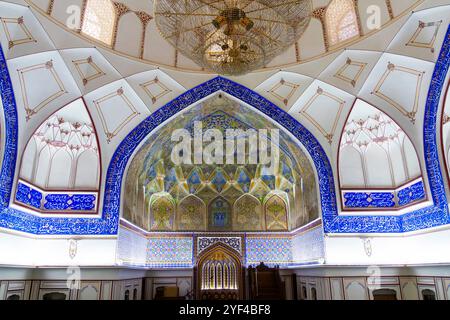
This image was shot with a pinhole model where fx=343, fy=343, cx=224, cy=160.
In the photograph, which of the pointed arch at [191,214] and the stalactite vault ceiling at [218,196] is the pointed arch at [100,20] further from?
the pointed arch at [191,214]

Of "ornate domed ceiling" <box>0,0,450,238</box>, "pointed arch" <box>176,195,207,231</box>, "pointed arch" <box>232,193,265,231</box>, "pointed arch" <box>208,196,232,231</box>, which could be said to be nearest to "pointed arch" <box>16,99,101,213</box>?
"ornate domed ceiling" <box>0,0,450,238</box>

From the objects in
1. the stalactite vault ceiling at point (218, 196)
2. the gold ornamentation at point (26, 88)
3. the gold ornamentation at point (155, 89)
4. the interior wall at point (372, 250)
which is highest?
the gold ornamentation at point (155, 89)

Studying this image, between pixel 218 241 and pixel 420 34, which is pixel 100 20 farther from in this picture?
pixel 218 241

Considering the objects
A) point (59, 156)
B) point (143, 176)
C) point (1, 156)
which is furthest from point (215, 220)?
point (1, 156)

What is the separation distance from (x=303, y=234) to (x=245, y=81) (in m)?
4.74

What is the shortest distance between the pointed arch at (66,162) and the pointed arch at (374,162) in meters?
6.25

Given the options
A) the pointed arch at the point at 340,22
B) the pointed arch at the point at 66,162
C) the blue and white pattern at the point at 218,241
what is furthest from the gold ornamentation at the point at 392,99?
the pointed arch at the point at 66,162

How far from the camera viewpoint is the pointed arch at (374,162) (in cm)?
823

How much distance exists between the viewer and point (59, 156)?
8.46 metres

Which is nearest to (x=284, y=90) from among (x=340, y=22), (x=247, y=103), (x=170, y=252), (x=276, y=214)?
(x=247, y=103)

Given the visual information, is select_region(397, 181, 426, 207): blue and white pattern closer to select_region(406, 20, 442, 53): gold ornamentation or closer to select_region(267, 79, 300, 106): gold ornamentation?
select_region(406, 20, 442, 53): gold ornamentation

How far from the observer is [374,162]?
29.2ft

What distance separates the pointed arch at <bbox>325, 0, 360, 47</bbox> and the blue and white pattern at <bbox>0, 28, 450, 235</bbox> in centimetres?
177
